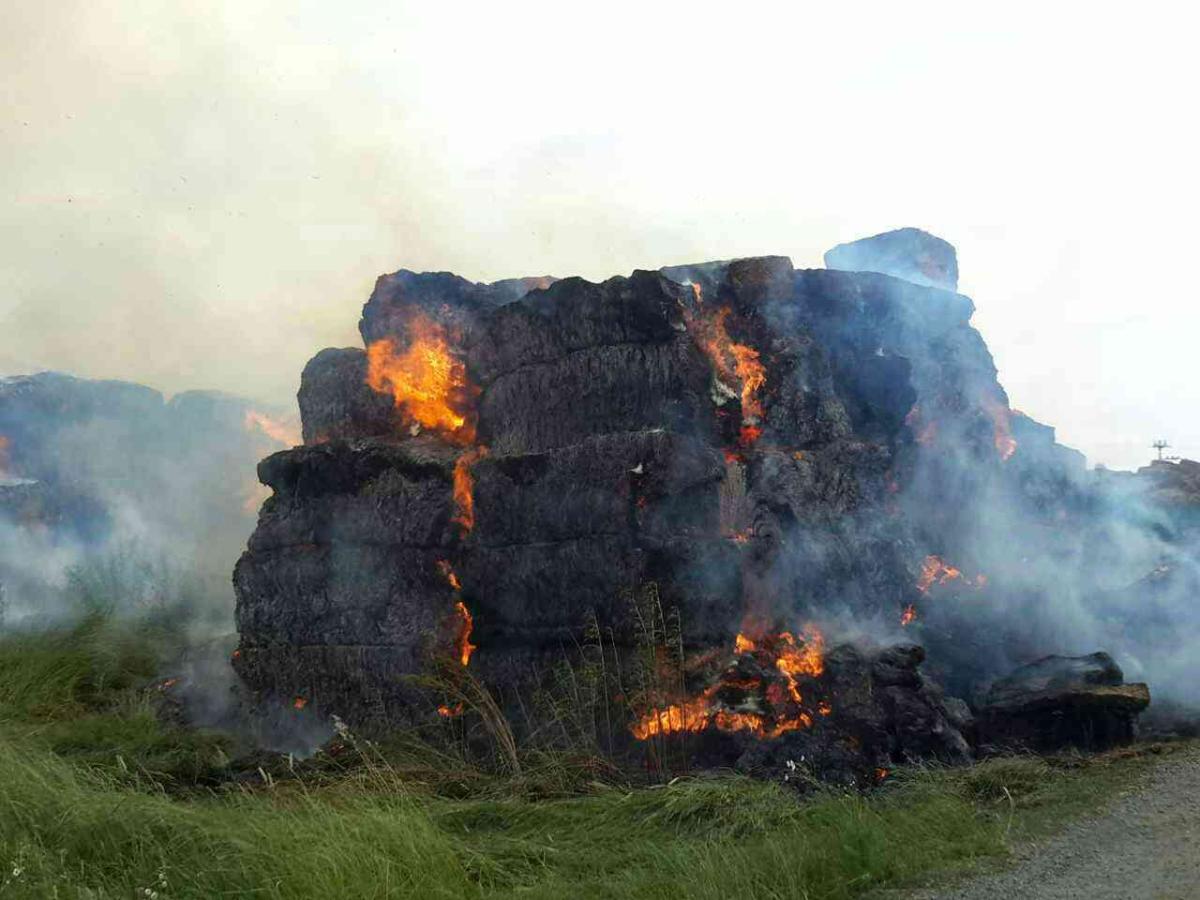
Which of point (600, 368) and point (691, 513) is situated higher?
point (600, 368)

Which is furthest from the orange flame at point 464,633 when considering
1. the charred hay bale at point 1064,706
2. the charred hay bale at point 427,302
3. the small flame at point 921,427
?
the small flame at point 921,427

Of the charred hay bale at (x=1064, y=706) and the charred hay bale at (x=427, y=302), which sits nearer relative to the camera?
the charred hay bale at (x=1064, y=706)

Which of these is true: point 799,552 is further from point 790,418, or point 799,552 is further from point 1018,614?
point 1018,614

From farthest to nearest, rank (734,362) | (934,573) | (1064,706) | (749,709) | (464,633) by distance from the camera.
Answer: (934,573)
(734,362)
(464,633)
(1064,706)
(749,709)

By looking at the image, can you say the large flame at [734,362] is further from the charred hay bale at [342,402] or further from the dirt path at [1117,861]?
the dirt path at [1117,861]

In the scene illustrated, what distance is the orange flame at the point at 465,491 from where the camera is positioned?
12.8 metres

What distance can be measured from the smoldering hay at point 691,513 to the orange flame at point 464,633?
3 cm

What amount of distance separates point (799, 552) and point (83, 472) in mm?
20310

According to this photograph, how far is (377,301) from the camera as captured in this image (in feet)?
50.9

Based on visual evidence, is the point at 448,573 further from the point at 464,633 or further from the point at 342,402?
the point at 342,402

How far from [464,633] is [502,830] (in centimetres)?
562

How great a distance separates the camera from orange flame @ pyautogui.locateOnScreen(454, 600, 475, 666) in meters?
12.1

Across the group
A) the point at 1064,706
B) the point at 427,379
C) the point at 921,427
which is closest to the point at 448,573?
the point at 427,379

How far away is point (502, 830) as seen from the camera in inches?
267
